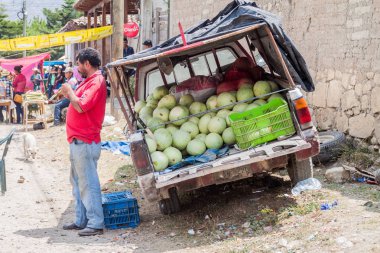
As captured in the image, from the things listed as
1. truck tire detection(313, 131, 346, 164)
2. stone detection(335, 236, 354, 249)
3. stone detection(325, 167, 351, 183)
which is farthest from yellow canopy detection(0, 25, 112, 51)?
stone detection(335, 236, 354, 249)

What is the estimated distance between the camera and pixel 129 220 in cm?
745

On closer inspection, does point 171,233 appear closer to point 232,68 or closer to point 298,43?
point 232,68

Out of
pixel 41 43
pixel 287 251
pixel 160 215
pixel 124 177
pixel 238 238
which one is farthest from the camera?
pixel 41 43

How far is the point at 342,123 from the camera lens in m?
9.84

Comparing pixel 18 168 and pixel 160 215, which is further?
pixel 18 168

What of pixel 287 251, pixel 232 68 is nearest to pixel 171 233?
pixel 287 251

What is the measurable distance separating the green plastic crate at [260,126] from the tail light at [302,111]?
102 mm

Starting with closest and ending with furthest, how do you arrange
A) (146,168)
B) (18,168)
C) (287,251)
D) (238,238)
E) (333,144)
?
1. (287,251)
2. (238,238)
3. (146,168)
4. (333,144)
5. (18,168)

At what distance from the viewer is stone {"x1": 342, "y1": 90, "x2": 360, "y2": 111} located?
948 centimetres

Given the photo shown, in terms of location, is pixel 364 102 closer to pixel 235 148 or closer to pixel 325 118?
pixel 325 118

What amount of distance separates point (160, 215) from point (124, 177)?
→ 2.70m

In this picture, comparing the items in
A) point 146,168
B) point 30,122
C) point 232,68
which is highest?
point 232,68

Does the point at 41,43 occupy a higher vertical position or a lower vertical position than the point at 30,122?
higher

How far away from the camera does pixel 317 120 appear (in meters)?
10.6
